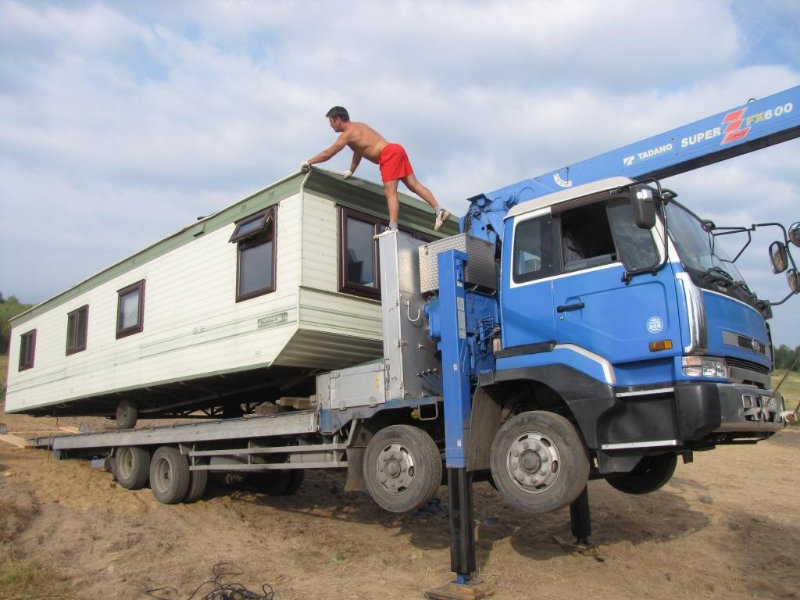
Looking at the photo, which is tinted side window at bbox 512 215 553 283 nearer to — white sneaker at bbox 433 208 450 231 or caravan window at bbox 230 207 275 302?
white sneaker at bbox 433 208 450 231

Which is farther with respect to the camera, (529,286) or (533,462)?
(529,286)

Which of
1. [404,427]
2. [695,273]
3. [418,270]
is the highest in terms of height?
[418,270]

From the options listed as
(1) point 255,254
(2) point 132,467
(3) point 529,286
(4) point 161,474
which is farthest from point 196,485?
(3) point 529,286

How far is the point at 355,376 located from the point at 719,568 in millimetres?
4665

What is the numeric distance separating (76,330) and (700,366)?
10.5 m

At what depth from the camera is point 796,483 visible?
1366 centimetres

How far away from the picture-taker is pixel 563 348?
536 centimetres

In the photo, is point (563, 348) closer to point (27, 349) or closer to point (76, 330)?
point (76, 330)

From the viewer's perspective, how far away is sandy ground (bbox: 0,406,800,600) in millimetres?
6512

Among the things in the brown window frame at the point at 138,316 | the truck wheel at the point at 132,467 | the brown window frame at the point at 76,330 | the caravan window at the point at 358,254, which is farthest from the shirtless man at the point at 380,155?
the brown window frame at the point at 76,330

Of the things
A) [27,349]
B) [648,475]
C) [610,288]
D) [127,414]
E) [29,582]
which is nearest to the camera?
[610,288]

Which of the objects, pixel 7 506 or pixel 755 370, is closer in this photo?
pixel 755 370

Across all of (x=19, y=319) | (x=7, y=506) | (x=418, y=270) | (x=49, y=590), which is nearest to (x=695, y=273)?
(x=418, y=270)

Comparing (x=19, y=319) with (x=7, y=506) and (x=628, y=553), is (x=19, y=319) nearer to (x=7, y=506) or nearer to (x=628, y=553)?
(x=7, y=506)
